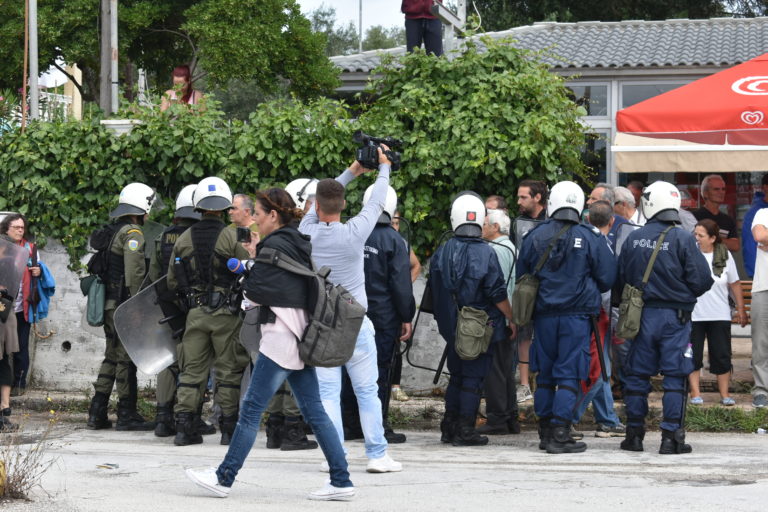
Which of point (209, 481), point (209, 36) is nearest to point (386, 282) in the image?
point (209, 481)

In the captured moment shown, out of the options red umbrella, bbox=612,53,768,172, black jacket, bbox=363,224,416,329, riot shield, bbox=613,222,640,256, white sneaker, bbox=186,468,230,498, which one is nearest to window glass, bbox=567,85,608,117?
red umbrella, bbox=612,53,768,172

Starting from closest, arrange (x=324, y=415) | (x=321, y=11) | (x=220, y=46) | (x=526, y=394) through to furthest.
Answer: (x=324, y=415) < (x=526, y=394) < (x=220, y=46) < (x=321, y=11)

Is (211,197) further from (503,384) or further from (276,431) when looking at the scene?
(503,384)

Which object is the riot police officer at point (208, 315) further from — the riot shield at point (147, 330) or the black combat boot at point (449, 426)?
the black combat boot at point (449, 426)

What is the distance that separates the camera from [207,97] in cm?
1164

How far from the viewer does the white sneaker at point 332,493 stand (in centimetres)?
646

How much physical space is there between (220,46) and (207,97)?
8499 millimetres

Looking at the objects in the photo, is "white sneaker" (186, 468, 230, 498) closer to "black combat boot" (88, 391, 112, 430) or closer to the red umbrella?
"black combat boot" (88, 391, 112, 430)

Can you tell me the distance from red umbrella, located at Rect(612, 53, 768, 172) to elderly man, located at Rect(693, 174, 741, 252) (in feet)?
4.51

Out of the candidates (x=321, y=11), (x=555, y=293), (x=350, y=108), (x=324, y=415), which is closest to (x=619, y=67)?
(x=350, y=108)

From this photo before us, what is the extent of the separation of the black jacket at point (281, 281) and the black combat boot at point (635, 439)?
311 centimetres

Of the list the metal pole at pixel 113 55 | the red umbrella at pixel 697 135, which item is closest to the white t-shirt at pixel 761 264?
the red umbrella at pixel 697 135

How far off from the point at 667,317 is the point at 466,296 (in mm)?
1470

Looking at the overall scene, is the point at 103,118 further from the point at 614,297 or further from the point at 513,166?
the point at 614,297
